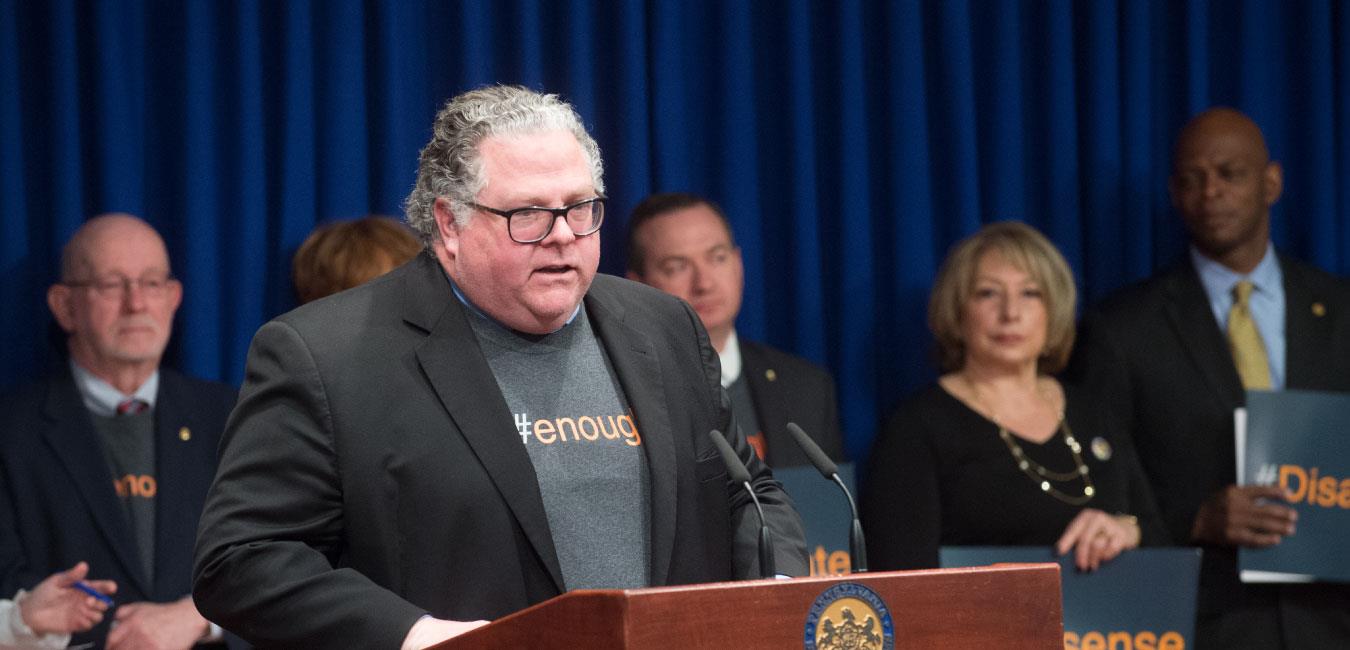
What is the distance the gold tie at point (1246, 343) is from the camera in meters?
4.29

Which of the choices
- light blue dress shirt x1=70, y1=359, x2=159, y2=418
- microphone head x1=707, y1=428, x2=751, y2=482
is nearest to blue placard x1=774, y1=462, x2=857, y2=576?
light blue dress shirt x1=70, y1=359, x2=159, y2=418

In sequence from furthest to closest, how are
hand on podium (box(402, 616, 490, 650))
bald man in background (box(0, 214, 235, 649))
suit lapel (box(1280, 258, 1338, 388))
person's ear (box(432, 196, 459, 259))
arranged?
suit lapel (box(1280, 258, 1338, 388)), bald man in background (box(0, 214, 235, 649)), person's ear (box(432, 196, 459, 259)), hand on podium (box(402, 616, 490, 650))

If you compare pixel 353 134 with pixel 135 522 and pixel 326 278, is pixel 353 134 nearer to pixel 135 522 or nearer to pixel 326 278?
pixel 326 278

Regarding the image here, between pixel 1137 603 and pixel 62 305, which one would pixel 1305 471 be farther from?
pixel 62 305

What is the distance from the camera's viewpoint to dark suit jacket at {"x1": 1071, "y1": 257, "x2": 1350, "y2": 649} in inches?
163

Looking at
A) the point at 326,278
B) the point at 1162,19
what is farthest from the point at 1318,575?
the point at 326,278

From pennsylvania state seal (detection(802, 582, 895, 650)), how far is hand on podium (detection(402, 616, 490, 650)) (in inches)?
16.9

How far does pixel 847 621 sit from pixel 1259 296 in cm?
314

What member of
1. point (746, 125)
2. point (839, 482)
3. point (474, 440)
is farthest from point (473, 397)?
point (746, 125)

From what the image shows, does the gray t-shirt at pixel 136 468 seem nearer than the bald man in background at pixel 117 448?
No

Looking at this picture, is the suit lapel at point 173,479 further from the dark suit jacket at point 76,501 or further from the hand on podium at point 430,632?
the hand on podium at point 430,632

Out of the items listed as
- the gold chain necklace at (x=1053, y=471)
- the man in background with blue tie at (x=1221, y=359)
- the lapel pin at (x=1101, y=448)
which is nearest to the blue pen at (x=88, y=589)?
the gold chain necklace at (x=1053, y=471)

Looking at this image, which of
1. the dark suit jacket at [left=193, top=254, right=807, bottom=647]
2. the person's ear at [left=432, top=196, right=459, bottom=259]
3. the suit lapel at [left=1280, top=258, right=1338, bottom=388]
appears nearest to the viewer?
the dark suit jacket at [left=193, top=254, right=807, bottom=647]

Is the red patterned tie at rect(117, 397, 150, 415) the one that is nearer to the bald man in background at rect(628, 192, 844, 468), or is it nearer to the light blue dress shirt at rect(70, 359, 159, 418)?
the light blue dress shirt at rect(70, 359, 159, 418)
